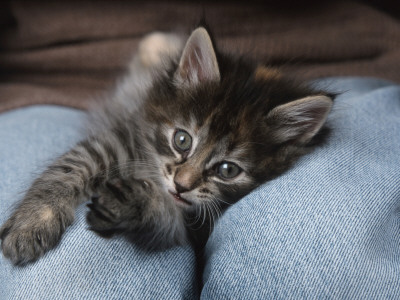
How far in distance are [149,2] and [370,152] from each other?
1.34m

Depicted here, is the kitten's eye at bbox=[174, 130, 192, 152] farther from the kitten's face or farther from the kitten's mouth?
the kitten's mouth

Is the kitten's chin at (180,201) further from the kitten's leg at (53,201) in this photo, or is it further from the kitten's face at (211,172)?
the kitten's leg at (53,201)

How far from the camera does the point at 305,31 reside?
6.64 ft

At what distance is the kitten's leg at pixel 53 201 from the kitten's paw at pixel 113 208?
0.11 meters

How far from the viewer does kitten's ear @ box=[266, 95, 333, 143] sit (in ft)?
4.17

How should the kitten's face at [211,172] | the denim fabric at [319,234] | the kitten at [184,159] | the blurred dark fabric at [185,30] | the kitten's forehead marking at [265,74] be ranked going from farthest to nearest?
the blurred dark fabric at [185,30]
the kitten's forehead marking at [265,74]
the kitten's face at [211,172]
the kitten at [184,159]
the denim fabric at [319,234]

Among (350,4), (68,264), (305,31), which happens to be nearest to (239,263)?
(68,264)

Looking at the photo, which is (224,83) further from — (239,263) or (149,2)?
(149,2)

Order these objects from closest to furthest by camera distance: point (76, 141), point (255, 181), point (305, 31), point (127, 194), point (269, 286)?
point (269, 286) → point (127, 194) → point (255, 181) → point (76, 141) → point (305, 31)

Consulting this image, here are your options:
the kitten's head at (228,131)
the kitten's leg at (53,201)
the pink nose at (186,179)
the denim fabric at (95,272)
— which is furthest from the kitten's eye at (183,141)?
the denim fabric at (95,272)

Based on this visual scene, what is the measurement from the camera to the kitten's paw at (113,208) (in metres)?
1.13

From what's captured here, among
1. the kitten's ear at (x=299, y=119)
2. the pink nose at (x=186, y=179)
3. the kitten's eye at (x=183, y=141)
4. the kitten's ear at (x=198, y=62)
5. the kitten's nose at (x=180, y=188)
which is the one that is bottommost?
the kitten's nose at (x=180, y=188)

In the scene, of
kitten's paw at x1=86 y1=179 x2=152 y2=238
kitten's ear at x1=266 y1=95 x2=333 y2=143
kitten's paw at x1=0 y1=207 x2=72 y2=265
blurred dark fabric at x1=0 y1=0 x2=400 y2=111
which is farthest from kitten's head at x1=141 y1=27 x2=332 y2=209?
blurred dark fabric at x1=0 y1=0 x2=400 y2=111

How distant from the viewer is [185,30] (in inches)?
82.1
